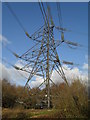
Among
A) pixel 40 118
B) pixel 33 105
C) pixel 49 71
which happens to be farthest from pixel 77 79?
pixel 33 105

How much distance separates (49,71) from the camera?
33.5 feet

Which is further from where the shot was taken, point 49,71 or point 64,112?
point 49,71

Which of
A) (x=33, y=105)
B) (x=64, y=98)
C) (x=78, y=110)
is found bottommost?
(x=33, y=105)

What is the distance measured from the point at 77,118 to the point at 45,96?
512 cm

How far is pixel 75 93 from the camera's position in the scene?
226 inches

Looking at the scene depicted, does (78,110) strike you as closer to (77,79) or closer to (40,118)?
(77,79)

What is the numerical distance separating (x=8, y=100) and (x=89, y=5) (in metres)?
10.0

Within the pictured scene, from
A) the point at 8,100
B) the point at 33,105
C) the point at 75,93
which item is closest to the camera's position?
the point at 75,93

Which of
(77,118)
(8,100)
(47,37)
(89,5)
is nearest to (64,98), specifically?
(77,118)

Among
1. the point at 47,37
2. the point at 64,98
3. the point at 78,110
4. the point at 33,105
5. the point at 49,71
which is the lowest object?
the point at 33,105

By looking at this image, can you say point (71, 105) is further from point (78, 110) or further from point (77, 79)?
point (77, 79)

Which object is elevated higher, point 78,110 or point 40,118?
point 78,110

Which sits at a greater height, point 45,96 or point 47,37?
point 47,37

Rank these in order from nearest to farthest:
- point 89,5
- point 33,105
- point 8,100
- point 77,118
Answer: point 77,118 < point 89,5 < point 33,105 < point 8,100
